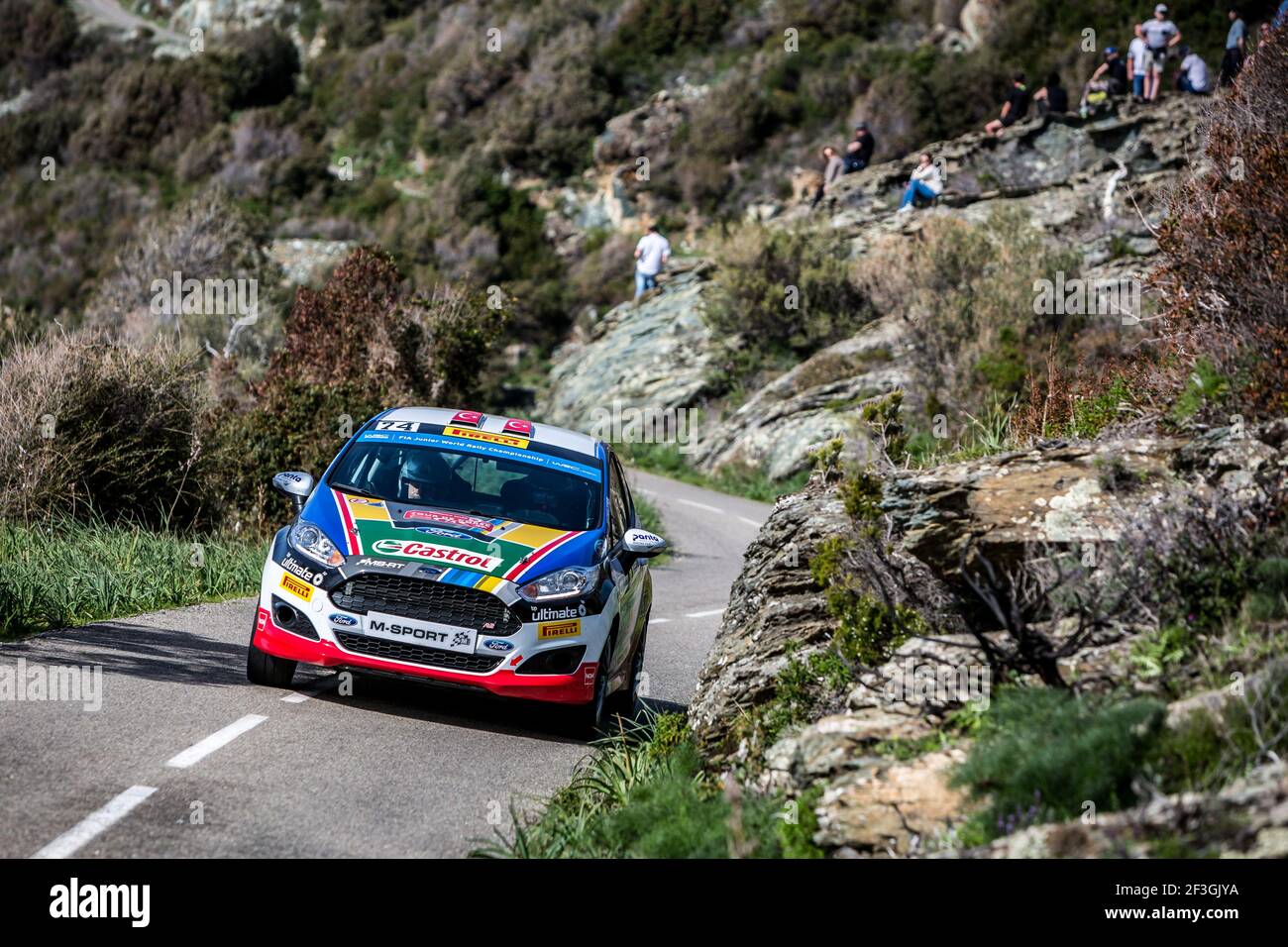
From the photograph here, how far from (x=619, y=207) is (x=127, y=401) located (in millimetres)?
33307

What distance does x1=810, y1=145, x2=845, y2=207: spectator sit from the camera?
1529 inches

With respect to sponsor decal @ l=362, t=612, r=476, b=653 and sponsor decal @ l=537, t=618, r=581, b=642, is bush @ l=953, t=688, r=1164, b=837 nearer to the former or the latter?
sponsor decal @ l=537, t=618, r=581, b=642

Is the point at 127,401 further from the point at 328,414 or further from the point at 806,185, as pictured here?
the point at 806,185

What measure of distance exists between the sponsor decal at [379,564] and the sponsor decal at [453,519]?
0.63 meters

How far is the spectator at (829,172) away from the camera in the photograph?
127 ft

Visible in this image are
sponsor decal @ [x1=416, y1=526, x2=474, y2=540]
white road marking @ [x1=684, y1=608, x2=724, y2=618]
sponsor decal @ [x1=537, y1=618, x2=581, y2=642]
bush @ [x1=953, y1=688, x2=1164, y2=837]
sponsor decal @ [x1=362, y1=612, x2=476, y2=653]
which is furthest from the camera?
white road marking @ [x1=684, y1=608, x2=724, y2=618]

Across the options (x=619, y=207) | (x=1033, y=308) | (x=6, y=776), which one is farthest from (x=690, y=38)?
(x=6, y=776)

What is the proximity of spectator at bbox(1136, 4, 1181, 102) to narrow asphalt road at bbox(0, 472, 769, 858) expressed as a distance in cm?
2990

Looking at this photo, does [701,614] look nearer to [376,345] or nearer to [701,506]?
[376,345]

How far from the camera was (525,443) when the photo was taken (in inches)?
409

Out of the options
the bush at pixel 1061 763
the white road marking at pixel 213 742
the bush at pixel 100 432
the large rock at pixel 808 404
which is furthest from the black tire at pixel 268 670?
the large rock at pixel 808 404

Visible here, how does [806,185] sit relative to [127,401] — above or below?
above

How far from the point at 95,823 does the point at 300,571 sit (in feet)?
9.44

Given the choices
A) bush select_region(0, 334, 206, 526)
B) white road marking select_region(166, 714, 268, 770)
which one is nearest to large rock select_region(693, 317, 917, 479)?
bush select_region(0, 334, 206, 526)
